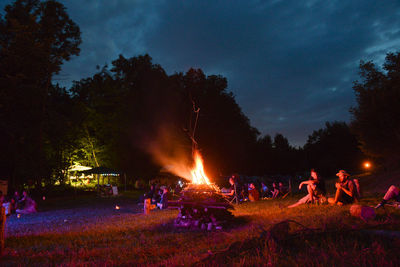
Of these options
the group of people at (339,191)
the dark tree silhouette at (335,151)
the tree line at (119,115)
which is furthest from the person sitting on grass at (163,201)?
the dark tree silhouette at (335,151)

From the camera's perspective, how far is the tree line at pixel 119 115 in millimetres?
25891

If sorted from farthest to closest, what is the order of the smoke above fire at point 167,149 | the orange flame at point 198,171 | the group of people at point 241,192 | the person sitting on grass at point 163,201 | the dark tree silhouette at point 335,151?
the dark tree silhouette at point 335,151 < the smoke above fire at point 167,149 < the group of people at point 241,192 < the person sitting on grass at point 163,201 < the orange flame at point 198,171

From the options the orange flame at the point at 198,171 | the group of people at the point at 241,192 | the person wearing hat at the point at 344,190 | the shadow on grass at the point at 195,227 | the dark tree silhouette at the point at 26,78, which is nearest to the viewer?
the shadow on grass at the point at 195,227

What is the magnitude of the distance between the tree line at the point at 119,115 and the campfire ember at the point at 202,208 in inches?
94.0

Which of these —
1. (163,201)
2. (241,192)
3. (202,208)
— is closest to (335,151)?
(241,192)

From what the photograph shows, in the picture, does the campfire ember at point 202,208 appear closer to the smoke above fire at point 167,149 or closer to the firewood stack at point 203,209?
the firewood stack at point 203,209

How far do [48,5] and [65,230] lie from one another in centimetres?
2760

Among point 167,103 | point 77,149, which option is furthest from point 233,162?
point 77,149

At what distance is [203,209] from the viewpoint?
1023cm

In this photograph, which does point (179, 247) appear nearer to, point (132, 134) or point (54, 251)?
point (54, 251)

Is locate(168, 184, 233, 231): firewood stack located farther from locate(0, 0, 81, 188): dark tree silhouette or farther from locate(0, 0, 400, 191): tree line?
locate(0, 0, 81, 188): dark tree silhouette

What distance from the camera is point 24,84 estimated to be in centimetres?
2555

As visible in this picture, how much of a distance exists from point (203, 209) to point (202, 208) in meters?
0.07

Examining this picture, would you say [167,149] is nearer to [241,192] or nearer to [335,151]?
[241,192]
